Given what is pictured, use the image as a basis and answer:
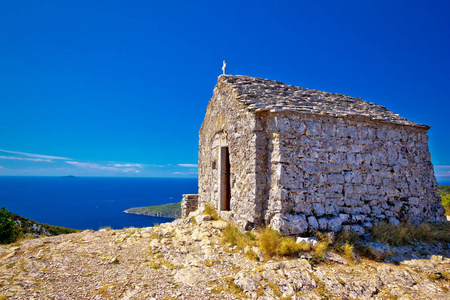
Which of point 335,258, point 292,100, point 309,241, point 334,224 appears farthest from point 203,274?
point 292,100

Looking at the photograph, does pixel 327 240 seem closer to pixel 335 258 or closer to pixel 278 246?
pixel 335 258

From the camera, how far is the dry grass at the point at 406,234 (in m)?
6.98

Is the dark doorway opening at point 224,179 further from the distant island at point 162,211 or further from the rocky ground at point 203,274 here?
the distant island at point 162,211

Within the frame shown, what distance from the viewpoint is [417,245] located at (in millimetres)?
7051

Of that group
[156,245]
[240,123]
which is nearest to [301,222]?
[240,123]

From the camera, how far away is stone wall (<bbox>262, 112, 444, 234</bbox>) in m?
6.63

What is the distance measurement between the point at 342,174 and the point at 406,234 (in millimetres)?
2636

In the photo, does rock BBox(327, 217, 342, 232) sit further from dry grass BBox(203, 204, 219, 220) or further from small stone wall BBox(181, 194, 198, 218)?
small stone wall BBox(181, 194, 198, 218)

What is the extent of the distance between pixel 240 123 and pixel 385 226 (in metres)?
5.38

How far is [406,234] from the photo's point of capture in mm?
7270

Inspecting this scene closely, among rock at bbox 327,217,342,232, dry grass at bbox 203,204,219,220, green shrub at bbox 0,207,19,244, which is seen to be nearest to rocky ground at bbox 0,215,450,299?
rock at bbox 327,217,342,232

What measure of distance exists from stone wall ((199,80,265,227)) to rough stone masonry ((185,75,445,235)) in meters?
0.03

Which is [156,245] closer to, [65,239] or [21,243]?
[65,239]

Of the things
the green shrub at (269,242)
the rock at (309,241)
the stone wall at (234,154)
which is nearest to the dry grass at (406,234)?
the rock at (309,241)
